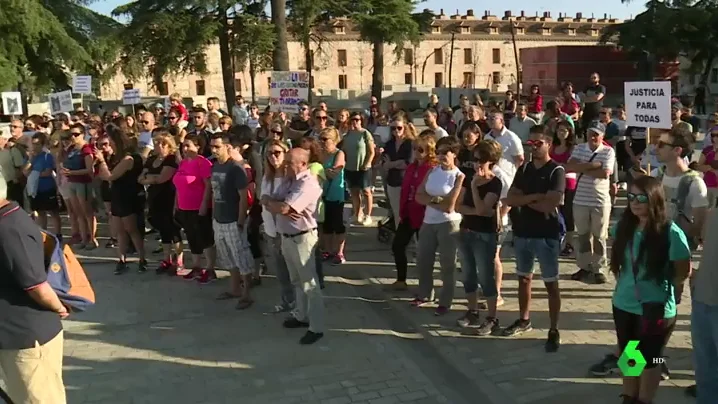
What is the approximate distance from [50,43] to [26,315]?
2744cm

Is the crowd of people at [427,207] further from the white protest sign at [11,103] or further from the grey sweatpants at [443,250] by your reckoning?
the white protest sign at [11,103]

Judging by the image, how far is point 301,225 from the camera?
5641mm

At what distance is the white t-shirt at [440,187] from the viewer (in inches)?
235

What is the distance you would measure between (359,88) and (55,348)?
77.5 metres

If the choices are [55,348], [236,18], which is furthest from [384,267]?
[236,18]

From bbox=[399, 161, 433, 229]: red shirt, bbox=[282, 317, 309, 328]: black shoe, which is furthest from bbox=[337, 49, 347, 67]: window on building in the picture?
bbox=[282, 317, 309, 328]: black shoe

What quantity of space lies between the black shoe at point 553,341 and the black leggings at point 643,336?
1253 millimetres

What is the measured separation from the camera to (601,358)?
528cm

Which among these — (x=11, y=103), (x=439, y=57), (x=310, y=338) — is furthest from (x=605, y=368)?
(x=439, y=57)

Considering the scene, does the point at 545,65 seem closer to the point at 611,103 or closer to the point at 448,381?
the point at 611,103

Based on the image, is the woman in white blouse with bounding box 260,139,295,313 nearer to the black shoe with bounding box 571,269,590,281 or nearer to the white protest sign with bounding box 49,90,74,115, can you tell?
the black shoe with bounding box 571,269,590,281

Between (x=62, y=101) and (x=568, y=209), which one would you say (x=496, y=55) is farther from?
(x=568, y=209)

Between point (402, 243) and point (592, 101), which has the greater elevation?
point (592, 101)

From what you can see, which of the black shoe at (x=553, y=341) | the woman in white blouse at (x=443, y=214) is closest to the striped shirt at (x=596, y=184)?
the woman in white blouse at (x=443, y=214)
